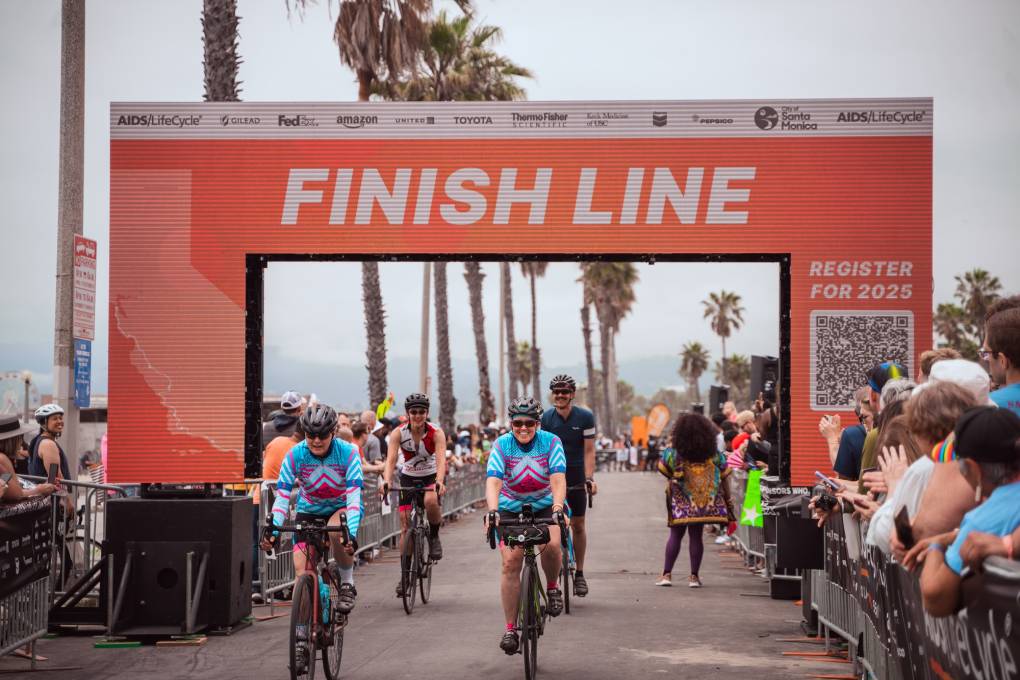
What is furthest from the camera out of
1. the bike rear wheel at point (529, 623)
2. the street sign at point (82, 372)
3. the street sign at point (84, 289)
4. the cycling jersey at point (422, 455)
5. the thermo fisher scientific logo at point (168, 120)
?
the thermo fisher scientific logo at point (168, 120)

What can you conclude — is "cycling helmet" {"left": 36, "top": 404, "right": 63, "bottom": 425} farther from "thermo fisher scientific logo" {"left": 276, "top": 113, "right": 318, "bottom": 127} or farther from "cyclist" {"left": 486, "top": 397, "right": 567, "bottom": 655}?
"cyclist" {"left": 486, "top": 397, "right": 567, "bottom": 655}

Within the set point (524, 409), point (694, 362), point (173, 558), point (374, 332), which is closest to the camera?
point (524, 409)

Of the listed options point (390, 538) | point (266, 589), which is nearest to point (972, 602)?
point (266, 589)

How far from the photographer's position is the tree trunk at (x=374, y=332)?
3114 centimetres

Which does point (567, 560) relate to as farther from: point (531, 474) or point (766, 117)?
point (766, 117)

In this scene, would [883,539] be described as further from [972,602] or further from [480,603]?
[480,603]

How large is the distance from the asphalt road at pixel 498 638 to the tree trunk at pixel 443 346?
25.7 m

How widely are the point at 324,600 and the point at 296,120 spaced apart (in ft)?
23.2

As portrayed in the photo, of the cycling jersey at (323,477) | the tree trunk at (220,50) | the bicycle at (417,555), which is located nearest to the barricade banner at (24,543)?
the cycling jersey at (323,477)

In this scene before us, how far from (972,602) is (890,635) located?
222 centimetres

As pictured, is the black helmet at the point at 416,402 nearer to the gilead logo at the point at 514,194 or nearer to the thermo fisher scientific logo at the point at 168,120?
the gilead logo at the point at 514,194

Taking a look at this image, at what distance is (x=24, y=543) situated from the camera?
9328 millimetres

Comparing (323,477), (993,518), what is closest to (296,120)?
(323,477)

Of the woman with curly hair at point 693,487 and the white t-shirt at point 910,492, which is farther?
the woman with curly hair at point 693,487
